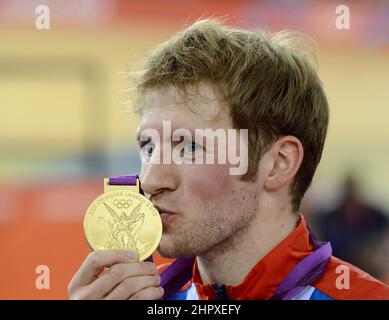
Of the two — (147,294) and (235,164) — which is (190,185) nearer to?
(235,164)

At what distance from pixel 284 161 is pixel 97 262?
683 millimetres

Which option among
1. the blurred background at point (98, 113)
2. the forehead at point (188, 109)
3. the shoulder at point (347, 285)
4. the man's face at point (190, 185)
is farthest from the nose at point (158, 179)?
the blurred background at point (98, 113)

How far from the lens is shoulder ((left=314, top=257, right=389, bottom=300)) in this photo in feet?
6.68

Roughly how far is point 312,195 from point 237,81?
4.56 meters

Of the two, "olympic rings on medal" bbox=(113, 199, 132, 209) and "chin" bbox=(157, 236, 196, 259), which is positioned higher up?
"olympic rings on medal" bbox=(113, 199, 132, 209)

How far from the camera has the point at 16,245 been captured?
238 inches

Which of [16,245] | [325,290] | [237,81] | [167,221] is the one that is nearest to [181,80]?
[237,81]

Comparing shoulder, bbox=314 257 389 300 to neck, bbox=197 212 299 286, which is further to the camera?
neck, bbox=197 212 299 286

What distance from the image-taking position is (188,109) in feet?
6.70

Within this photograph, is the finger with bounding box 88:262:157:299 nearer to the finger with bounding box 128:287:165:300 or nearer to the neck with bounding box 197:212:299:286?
the finger with bounding box 128:287:165:300

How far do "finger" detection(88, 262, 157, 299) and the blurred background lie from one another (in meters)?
4.06

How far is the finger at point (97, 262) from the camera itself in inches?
73.0

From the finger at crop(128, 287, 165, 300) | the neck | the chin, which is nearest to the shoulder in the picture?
the neck

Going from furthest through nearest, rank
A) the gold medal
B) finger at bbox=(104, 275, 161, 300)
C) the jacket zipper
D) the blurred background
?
the blurred background → the jacket zipper → the gold medal → finger at bbox=(104, 275, 161, 300)
